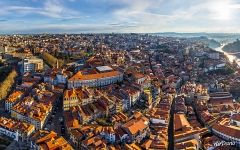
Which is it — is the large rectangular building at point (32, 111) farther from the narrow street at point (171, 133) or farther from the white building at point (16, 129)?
the narrow street at point (171, 133)

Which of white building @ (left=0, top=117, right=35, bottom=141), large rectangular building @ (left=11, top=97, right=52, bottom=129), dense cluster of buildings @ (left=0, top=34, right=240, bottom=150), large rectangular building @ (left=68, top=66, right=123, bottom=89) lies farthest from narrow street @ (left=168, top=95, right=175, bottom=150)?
white building @ (left=0, top=117, right=35, bottom=141)

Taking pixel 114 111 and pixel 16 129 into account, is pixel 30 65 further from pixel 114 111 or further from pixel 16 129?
pixel 16 129

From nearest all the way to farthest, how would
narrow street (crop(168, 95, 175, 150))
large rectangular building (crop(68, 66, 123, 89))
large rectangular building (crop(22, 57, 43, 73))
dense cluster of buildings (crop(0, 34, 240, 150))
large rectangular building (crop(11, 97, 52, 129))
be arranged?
dense cluster of buildings (crop(0, 34, 240, 150)), narrow street (crop(168, 95, 175, 150)), large rectangular building (crop(11, 97, 52, 129)), large rectangular building (crop(68, 66, 123, 89)), large rectangular building (crop(22, 57, 43, 73))

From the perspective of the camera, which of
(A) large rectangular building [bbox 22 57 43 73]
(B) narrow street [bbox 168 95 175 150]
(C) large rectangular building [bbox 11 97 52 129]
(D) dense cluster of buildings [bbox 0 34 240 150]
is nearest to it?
(D) dense cluster of buildings [bbox 0 34 240 150]

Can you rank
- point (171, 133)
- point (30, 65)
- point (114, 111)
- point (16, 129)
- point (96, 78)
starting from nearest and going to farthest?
point (16, 129)
point (171, 133)
point (114, 111)
point (96, 78)
point (30, 65)

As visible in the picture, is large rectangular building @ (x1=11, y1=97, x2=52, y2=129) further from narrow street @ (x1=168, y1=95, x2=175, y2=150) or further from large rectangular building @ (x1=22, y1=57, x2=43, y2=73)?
large rectangular building @ (x1=22, y1=57, x2=43, y2=73)

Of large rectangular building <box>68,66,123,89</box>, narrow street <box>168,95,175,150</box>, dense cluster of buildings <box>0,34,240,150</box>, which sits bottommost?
narrow street <box>168,95,175,150</box>

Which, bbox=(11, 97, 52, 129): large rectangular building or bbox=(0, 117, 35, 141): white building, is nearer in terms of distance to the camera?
bbox=(0, 117, 35, 141): white building

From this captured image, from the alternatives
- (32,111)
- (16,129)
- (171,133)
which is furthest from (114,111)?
(16,129)

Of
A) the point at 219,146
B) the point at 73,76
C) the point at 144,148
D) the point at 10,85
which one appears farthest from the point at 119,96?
the point at 10,85

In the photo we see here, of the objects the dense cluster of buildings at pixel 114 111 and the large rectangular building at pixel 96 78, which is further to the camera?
the large rectangular building at pixel 96 78

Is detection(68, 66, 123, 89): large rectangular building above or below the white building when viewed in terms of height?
above

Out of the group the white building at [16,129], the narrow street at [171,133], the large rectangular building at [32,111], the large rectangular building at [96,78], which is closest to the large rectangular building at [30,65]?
the large rectangular building at [96,78]
